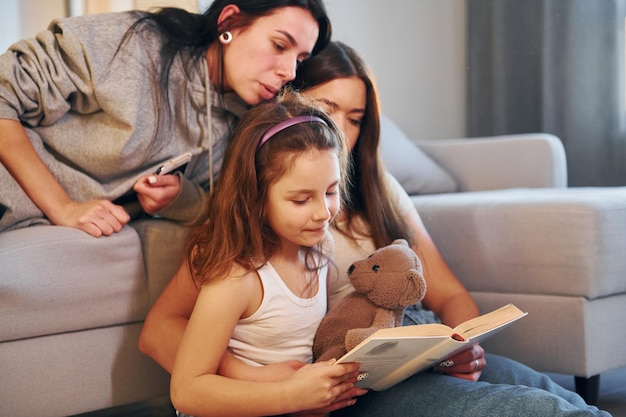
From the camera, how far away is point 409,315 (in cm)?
130

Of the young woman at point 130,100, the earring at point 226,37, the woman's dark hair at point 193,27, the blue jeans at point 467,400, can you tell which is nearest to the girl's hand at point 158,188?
the young woman at point 130,100

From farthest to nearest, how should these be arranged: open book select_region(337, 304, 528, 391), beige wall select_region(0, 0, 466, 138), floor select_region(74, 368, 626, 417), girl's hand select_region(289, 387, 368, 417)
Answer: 1. beige wall select_region(0, 0, 466, 138)
2. floor select_region(74, 368, 626, 417)
3. girl's hand select_region(289, 387, 368, 417)
4. open book select_region(337, 304, 528, 391)

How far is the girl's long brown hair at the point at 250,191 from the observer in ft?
3.66

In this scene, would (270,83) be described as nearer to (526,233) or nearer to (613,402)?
(526,233)

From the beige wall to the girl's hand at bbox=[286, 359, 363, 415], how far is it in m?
1.93

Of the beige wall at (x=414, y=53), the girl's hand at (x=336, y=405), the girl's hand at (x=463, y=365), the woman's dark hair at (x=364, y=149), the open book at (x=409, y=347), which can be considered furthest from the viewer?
the beige wall at (x=414, y=53)

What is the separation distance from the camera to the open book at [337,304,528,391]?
3.12ft

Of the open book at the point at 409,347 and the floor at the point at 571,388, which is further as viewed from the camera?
the floor at the point at 571,388

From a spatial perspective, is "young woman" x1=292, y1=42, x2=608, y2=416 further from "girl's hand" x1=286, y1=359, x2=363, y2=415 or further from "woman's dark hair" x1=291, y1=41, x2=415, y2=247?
"girl's hand" x1=286, y1=359, x2=363, y2=415

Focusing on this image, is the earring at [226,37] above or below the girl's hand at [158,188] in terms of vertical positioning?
above

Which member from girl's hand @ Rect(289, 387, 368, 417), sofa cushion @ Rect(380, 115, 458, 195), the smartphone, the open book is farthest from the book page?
sofa cushion @ Rect(380, 115, 458, 195)

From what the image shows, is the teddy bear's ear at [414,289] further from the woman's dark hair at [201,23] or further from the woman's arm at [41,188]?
the woman's dark hair at [201,23]

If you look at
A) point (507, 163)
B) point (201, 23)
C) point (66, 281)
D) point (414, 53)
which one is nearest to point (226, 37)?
point (201, 23)

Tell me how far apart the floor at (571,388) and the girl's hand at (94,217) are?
49 cm
